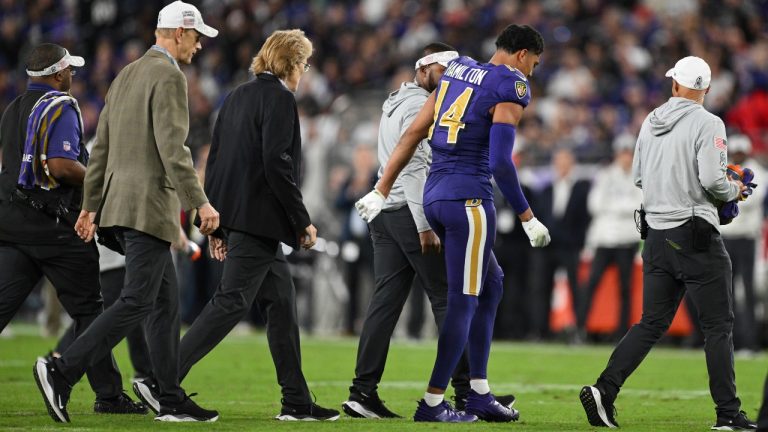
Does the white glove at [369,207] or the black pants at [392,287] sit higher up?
the white glove at [369,207]

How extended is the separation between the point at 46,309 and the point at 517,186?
429 inches

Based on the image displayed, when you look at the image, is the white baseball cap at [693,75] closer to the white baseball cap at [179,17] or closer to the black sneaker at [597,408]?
the black sneaker at [597,408]

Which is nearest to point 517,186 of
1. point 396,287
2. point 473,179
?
point 473,179

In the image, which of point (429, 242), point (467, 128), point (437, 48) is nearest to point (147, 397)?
point (429, 242)

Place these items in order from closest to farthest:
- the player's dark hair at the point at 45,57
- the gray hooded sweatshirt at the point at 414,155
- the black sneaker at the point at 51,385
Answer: the black sneaker at the point at 51,385
the player's dark hair at the point at 45,57
the gray hooded sweatshirt at the point at 414,155

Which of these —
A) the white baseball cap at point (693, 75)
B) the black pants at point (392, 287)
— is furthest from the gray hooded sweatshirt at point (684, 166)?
the black pants at point (392, 287)

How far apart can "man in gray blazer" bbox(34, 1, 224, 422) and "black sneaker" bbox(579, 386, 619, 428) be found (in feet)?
7.63

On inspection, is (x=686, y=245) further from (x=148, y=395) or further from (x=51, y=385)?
(x=51, y=385)

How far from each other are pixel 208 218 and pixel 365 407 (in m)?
1.85

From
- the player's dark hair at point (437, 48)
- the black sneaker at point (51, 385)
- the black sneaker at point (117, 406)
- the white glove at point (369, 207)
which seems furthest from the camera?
the player's dark hair at point (437, 48)

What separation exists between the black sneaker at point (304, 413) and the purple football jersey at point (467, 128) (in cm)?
150

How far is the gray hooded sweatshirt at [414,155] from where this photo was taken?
9242 mm

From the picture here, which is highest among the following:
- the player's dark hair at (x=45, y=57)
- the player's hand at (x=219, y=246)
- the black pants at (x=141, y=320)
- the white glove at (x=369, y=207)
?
the player's dark hair at (x=45, y=57)

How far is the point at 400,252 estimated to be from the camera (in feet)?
30.7
